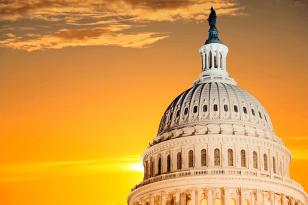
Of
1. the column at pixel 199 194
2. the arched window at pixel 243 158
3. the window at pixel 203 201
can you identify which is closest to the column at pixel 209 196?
the column at pixel 199 194

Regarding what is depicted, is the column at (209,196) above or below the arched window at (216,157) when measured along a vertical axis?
below

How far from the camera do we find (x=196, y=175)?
96375mm

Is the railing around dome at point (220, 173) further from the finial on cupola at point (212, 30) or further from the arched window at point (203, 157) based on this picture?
the finial on cupola at point (212, 30)

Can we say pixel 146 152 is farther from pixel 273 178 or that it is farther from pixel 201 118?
pixel 273 178

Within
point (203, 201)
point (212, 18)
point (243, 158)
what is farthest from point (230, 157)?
point (212, 18)

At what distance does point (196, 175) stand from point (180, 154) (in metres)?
7.59

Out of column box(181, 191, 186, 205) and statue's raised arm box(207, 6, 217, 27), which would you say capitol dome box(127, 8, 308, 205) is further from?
statue's raised arm box(207, 6, 217, 27)

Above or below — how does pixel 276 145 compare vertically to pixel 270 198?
above

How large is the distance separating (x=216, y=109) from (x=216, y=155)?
8.90 meters

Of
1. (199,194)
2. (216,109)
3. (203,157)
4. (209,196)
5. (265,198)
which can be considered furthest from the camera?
(216,109)

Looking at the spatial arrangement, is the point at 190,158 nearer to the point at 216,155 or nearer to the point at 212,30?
the point at 216,155

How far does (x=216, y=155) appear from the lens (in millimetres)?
100625

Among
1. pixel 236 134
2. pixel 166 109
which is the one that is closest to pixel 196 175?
pixel 236 134

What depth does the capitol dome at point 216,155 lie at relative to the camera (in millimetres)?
96250
